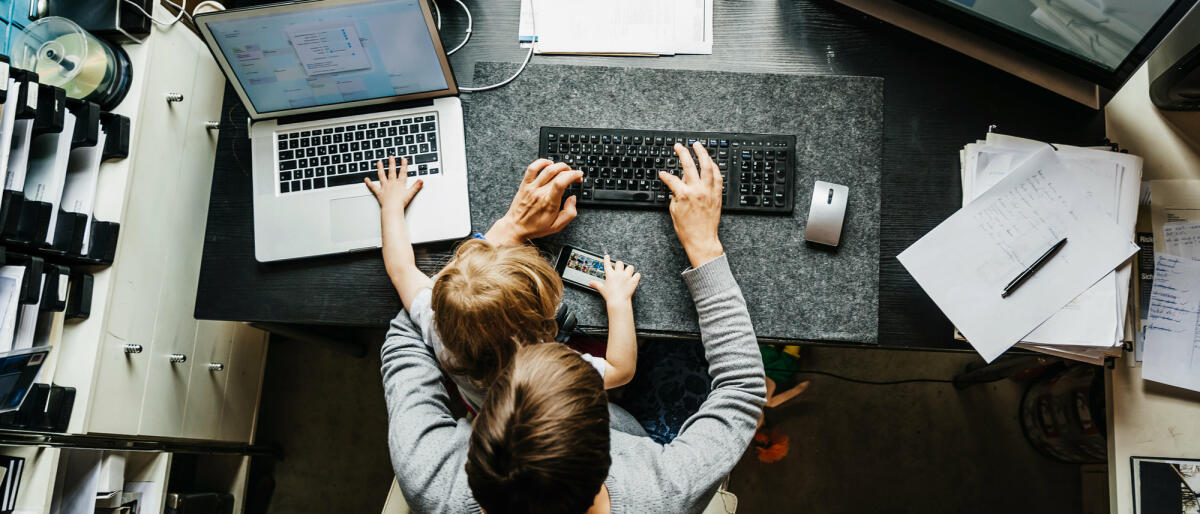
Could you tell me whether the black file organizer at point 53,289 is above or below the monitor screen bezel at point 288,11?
below

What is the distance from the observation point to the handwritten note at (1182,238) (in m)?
0.92

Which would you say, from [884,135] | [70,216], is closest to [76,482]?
[70,216]

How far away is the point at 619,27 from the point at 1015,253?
656mm

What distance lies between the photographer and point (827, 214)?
0.95 metres

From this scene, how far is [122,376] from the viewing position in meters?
1.02

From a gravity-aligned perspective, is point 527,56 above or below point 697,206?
above

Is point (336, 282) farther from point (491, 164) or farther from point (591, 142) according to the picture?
point (591, 142)

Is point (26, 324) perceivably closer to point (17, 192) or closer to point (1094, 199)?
point (17, 192)

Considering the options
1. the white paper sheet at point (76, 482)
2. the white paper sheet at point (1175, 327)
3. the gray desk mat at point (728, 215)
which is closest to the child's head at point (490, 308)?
the gray desk mat at point (728, 215)

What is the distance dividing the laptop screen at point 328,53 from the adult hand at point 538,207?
206mm

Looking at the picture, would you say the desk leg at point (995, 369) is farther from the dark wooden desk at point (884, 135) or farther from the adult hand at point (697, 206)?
the adult hand at point (697, 206)

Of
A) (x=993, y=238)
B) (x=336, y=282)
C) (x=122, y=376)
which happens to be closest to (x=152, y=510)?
(x=122, y=376)

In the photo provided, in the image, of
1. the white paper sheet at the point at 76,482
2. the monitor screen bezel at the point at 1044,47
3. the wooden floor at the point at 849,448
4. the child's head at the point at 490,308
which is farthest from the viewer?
the wooden floor at the point at 849,448

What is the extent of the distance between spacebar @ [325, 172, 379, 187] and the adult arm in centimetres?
44
